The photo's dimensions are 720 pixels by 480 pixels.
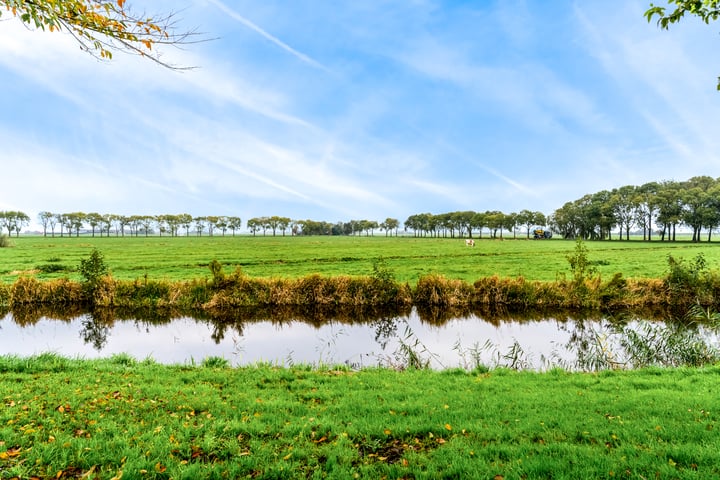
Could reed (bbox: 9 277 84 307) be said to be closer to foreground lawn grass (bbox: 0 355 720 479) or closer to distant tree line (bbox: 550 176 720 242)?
foreground lawn grass (bbox: 0 355 720 479)

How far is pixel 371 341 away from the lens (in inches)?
543

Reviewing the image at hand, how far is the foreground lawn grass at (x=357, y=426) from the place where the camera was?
165 inches

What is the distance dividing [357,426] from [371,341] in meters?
8.54

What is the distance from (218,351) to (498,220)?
158643 millimetres

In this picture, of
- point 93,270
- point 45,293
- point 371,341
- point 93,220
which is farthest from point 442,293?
point 93,220

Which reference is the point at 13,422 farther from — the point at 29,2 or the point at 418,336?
the point at 418,336

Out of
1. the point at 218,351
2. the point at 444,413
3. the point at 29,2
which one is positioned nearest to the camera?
the point at 29,2

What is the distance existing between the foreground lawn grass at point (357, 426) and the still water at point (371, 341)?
329 cm

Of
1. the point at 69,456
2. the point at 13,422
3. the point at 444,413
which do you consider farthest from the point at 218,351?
the point at 444,413

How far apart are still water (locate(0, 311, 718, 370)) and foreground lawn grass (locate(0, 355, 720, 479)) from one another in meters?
3.29

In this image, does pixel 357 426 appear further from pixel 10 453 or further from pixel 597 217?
pixel 597 217

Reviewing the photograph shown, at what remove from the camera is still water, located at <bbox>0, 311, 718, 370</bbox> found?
11.2 meters

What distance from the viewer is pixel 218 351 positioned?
40.6ft

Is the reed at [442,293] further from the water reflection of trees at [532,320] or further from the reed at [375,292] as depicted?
the water reflection of trees at [532,320]
